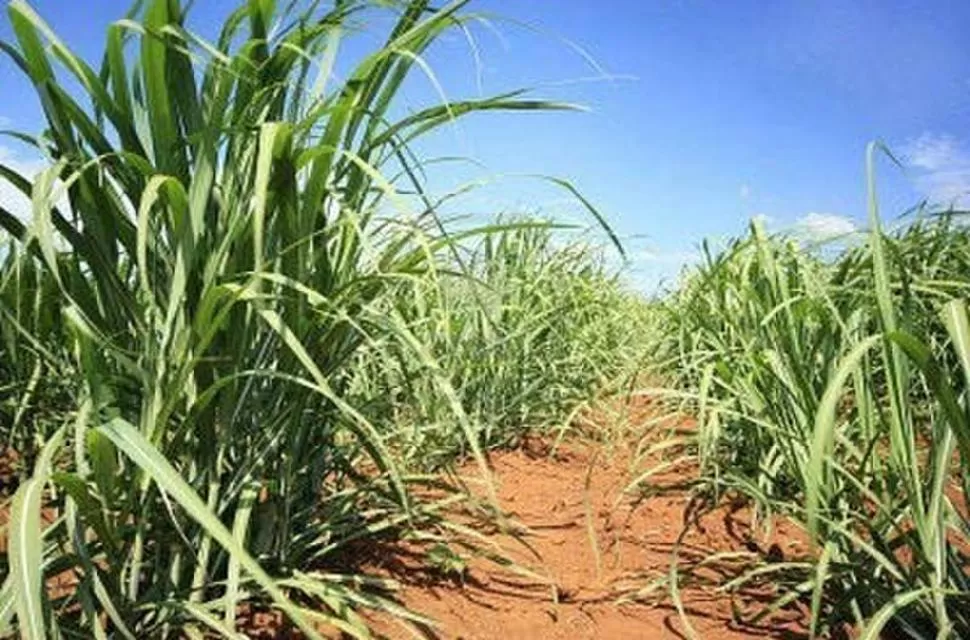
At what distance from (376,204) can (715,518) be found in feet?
3.91

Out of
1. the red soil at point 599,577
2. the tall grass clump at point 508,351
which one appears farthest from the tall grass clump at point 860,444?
the tall grass clump at point 508,351

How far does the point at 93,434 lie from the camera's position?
0.85 m

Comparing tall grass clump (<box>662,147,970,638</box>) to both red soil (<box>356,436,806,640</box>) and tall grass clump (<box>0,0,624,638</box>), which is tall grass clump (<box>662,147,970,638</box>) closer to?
red soil (<box>356,436,806,640</box>)

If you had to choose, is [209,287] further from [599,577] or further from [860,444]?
[860,444]

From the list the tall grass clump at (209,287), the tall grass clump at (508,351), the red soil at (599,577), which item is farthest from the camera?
the tall grass clump at (508,351)

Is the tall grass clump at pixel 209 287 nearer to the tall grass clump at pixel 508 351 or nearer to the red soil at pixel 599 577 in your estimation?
the red soil at pixel 599 577

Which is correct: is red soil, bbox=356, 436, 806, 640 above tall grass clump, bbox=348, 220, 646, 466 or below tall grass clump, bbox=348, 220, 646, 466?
below

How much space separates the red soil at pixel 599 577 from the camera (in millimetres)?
1389

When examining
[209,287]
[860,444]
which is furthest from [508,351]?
[209,287]

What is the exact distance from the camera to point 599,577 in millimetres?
1607

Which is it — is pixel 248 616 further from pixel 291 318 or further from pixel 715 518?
pixel 715 518

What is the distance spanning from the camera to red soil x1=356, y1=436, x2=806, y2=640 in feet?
4.56

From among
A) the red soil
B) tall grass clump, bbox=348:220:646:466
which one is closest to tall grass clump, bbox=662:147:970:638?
the red soil

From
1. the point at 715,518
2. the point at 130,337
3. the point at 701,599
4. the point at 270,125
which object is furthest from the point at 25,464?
the point at 715,518
